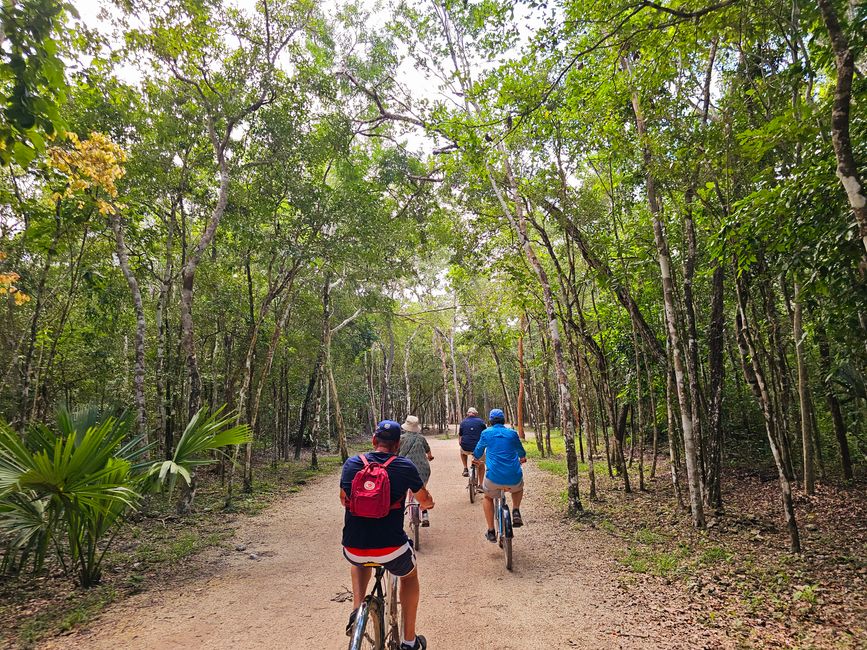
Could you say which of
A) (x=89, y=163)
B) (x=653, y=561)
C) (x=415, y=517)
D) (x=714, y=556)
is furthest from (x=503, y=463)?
(x=89, y=163)

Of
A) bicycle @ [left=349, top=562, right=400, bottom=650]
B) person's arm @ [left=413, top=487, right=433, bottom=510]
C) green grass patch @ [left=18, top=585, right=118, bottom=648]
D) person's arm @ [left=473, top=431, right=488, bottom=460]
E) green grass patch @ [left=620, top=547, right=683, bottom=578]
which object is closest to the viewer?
bicycle @ [left=349, top=562, right=400, bottom=650]

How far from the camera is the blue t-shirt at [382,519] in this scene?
123 inches

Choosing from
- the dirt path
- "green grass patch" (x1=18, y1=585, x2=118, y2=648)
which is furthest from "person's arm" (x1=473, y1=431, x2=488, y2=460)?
"green grass patch" (x1=18, y1=585, x2=118, y2=648)

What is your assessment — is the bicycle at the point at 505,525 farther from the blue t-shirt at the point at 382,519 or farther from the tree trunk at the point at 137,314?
the tree trunk at the point at 137,314

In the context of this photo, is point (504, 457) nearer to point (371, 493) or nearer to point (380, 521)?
point (380, 521)

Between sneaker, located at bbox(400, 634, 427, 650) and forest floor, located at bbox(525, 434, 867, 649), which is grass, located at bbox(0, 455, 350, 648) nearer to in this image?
sneaker, located at bbox(400, 634, 427, 650)

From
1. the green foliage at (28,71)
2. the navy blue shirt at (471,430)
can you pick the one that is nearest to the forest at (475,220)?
the green foliage at (28,71)

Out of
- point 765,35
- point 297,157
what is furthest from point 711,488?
point 297,157

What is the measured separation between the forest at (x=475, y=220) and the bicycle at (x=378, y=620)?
9.33 ft

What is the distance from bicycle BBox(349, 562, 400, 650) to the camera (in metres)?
2.70

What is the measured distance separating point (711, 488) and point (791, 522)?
6.53 ft

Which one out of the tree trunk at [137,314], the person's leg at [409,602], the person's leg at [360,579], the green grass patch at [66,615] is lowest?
the green grass patch at [66,615]

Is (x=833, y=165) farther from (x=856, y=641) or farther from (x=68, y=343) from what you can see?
(x=68, y=343)

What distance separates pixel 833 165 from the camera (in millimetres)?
4539
